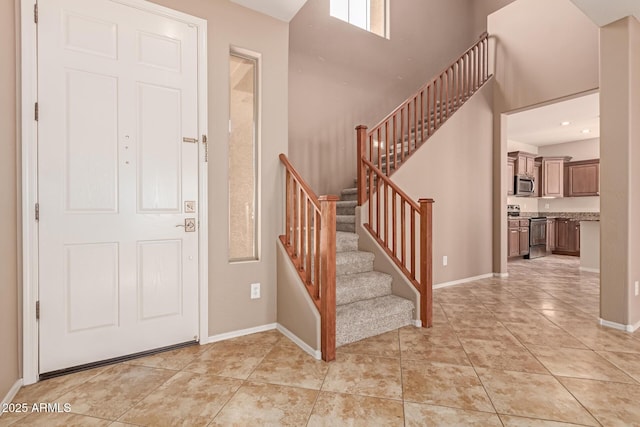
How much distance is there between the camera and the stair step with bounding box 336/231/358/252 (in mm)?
3318

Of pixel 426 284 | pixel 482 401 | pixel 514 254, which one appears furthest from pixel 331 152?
pixel 514 254

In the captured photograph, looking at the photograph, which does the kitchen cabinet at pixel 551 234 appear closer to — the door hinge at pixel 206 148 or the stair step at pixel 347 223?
the stair step at pixel 347 223

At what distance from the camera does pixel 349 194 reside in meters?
4.32

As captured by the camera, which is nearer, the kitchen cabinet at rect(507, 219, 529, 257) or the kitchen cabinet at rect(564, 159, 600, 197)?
the kitchen cabinet at rect(507, 219, 529, 257)

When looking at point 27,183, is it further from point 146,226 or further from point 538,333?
point 538,333

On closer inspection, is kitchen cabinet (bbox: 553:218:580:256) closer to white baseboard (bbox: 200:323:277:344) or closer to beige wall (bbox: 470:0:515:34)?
beige wall (bbox: 470:0:515:34)

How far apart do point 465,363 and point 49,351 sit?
2666mm

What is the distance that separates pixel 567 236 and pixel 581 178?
1.36 meters

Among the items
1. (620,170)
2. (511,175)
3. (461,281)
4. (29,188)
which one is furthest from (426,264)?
(511,175)

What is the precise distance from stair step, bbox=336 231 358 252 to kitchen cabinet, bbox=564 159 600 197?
668 cm

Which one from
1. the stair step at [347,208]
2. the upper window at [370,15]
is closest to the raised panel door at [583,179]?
the upper window at [370,15]

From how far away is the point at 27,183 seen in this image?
1892mm

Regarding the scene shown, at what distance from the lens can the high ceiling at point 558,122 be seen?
16.2 ft

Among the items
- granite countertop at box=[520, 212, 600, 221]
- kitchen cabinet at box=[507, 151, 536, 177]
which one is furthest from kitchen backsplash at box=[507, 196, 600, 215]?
kitchen cabinet at box=[507, 151, 536, 177]
